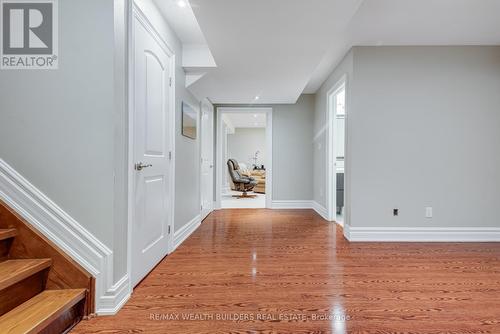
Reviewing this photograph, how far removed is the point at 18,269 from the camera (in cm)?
146

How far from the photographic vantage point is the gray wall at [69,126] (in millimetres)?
1616

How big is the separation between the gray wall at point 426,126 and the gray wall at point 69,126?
263cm

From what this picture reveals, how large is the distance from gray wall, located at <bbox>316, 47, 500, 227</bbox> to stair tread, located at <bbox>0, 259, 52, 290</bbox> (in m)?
2.94

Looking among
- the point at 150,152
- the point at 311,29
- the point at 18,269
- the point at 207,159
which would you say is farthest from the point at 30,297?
the point at 207,159

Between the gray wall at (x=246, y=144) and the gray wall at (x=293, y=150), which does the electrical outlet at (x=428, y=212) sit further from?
the gray wall at (x=246, y=144)

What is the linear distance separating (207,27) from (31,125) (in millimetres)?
1496

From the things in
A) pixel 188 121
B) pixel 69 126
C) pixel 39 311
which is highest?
pixel 188 121

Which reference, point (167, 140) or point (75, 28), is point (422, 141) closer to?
point (167, 140)

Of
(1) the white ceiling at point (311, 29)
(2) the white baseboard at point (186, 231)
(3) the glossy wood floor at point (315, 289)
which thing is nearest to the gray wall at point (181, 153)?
(2) the white baseboard at point (186, 231)

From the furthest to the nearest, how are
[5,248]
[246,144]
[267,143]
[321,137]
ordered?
[246,144]
[267,143]
[321,137]
[5,248]

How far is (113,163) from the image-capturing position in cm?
163

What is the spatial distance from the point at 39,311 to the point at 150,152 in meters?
1.23

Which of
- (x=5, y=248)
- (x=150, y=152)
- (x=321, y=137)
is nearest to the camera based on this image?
(x=5, y=248)

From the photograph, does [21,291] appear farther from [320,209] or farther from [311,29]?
[320,209]
